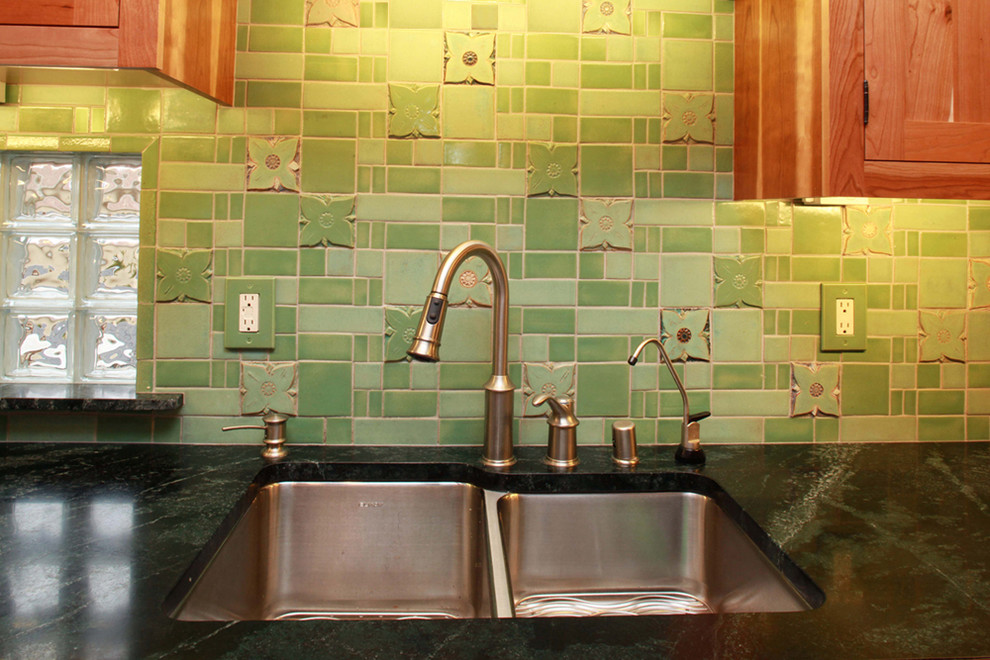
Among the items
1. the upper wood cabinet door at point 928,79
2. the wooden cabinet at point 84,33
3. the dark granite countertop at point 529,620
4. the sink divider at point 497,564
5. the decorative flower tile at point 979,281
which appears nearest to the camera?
the dark granite countertop at point 529,620

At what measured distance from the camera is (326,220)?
1.34 m

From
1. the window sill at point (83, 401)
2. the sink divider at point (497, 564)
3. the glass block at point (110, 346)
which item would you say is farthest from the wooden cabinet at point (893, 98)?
the glass block at point (110, 346)

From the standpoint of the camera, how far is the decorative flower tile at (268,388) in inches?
52.7

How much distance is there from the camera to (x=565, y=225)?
1362mm

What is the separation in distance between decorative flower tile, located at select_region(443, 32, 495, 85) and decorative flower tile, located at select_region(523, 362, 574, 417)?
0.58m

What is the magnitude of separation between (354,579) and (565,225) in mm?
773

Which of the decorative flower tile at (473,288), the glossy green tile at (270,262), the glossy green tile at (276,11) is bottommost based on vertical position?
the decorative flower tile at (473,288)

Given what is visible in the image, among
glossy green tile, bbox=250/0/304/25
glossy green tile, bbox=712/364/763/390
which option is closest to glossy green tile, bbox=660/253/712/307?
glossy green tile, bbox=712/364/763/390

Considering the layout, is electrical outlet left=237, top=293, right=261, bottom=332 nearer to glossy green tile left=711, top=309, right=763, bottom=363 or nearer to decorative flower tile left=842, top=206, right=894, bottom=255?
glossy green tile left=711, top=309, right=763, bottom=363

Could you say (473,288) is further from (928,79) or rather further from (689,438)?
(928,79)

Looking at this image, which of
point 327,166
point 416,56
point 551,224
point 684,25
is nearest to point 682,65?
point 684,25

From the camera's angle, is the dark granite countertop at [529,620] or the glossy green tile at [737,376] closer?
the dark granite countertop at [529,620]

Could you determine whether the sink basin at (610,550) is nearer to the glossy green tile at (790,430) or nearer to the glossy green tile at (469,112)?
the glossy green tile at (790,430)

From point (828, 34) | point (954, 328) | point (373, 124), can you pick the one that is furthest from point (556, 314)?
point (954, 328)
